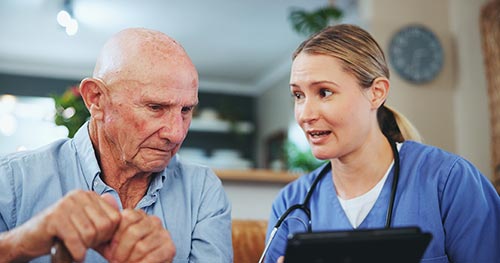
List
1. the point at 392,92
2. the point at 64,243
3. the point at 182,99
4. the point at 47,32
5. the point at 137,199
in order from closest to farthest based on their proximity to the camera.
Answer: the point at 64,243
the point at 182,99
the point at 137,199
the point at 392,92
the point at 47,32

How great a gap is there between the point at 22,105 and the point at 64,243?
19.6ft

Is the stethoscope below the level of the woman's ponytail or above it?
below

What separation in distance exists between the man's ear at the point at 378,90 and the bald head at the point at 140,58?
0.59m

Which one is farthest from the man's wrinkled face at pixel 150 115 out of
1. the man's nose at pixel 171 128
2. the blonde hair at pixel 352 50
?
the blonde hair at pixel 352 50

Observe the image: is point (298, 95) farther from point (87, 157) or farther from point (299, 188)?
point (87, 157)

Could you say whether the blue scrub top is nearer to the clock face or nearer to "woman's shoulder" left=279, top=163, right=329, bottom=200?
"woman's shoulder" left=279, top=163, right=329, bottom=200

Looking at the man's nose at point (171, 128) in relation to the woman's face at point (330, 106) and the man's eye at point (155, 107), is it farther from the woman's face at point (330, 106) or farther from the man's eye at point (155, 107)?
the woman's face at point (330, 106)

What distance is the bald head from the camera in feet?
3.76

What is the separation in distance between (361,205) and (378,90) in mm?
A: 338

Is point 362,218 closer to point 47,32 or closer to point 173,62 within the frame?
point 173,62

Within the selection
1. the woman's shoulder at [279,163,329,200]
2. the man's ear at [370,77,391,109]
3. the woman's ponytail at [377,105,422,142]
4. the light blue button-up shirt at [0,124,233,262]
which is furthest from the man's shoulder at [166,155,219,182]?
the woman's ponytail at [377,105,422,142]

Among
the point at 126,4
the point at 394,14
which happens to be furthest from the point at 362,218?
the point at 126,4

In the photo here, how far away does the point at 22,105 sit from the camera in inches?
246

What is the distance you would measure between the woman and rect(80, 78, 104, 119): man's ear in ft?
1.73
